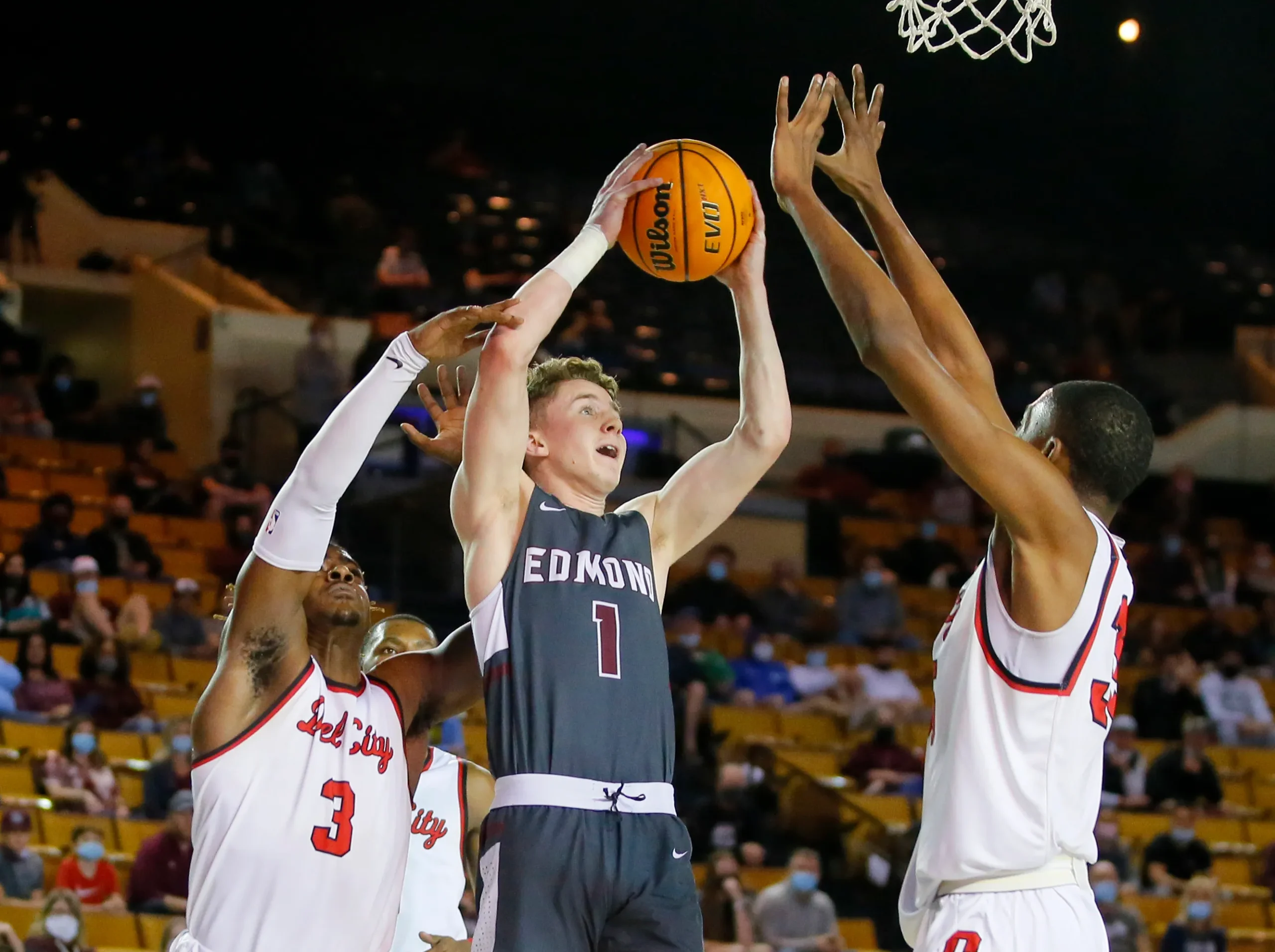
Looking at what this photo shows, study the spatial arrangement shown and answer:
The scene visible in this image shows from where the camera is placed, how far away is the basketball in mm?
4516

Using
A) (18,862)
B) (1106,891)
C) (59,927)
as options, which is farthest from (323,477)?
(1106,891)

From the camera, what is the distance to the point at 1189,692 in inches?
509

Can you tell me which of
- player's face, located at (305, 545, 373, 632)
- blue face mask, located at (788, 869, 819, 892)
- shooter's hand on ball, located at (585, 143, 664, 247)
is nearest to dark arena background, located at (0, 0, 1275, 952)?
blue face mask, located at (788, 869, 819, 892)

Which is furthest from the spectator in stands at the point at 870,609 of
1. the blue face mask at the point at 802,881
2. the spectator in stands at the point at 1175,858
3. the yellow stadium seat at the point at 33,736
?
the yellow stadium seat at the point at 33,736

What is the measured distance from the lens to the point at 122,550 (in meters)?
12.3

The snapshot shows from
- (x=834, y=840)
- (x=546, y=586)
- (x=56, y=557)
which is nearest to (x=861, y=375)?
(x=834, y=840)

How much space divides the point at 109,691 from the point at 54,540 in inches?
72.8

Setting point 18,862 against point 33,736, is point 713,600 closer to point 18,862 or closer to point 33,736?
point 33,736

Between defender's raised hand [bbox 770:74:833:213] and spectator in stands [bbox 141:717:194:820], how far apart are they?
20.6 feet

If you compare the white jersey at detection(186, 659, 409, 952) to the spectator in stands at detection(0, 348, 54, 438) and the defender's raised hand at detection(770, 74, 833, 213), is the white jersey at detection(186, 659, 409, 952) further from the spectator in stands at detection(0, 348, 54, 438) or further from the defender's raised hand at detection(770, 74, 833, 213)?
the spectator in stands at detection(0, 348, 54, 438)


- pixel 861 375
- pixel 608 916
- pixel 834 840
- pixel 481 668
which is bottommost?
pixel 834 840

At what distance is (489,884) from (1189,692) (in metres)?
9.98

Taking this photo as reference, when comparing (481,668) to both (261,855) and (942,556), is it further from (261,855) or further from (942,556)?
(942,556)

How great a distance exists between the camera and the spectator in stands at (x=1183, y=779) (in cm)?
1192
